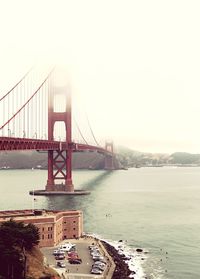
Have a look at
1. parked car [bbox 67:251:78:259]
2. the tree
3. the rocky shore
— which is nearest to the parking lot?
parked car [bbox 67:251:78:259]

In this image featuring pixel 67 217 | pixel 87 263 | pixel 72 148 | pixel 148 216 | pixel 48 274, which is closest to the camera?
pixel 48 274

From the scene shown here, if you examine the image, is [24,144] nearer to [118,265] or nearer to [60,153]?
[118,265]

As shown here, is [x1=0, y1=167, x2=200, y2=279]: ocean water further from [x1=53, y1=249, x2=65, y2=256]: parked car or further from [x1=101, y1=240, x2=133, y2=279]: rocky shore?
[x1=53, y1=249, x2=65, y2=256]: parked car

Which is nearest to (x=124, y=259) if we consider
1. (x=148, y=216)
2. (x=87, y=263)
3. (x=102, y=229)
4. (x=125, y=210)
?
(x=87, y=263)

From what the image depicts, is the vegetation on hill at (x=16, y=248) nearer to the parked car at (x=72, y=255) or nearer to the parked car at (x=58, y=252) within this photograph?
the parked car at (x=58, y=252)

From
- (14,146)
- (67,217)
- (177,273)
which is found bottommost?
(177,273)

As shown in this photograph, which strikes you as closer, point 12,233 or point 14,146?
point 12,233

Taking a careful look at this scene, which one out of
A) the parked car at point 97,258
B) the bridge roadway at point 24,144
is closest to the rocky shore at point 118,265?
the parked car at point 97,258

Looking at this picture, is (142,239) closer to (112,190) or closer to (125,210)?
(125,210)

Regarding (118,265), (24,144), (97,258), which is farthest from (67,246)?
(24,144)
